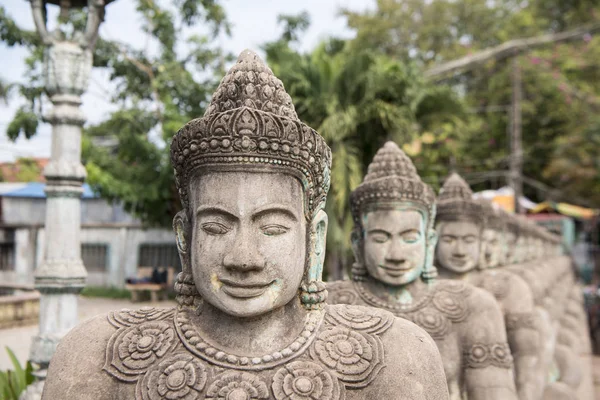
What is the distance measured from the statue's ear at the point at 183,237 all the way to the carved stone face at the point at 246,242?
13cm

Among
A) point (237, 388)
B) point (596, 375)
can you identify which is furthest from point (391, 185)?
point (596, 375)

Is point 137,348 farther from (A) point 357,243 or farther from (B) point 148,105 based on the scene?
(B) point 148,105

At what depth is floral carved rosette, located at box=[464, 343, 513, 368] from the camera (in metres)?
4.15

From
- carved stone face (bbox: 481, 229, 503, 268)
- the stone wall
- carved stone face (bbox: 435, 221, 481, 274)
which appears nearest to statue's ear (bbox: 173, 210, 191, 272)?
carved stone face (bbox: 435, 221, 481, 274)

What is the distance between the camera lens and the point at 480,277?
6.07 meters

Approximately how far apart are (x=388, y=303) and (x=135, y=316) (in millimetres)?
1983

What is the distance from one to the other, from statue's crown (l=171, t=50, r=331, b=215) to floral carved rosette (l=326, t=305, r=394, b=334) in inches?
18.9

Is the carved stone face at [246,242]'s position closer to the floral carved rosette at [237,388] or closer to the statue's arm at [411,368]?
the floral carved rosette at [237,388]

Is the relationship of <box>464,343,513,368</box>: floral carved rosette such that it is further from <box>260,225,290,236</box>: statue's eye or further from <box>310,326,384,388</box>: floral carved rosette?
<box>260,225,290,236</box>: statue's eye

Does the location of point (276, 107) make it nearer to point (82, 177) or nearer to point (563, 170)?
point (82, 177)

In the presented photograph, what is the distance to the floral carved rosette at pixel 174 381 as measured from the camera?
226 cm

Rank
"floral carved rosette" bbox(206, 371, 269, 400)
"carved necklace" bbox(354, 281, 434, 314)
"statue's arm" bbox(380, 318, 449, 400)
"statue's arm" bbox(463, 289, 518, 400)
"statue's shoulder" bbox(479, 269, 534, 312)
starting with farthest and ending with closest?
1. "statue's shoulder" bbox(479, 269, 534, 312)
2. "statue's arm" bbox(463, 289, 518, 400)
3. "carved necklace" bbox(354, 281, 434, 314)
4. "statue's arm" bbox(380, 318, 449, 400)
5. "floral carved rosette" bbox(206, 371, 269, 400)

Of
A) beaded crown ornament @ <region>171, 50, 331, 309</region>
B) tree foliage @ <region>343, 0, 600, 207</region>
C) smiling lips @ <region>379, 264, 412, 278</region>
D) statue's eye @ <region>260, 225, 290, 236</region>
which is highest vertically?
tree foliage @ <region>343, 0, 600, 207</region>

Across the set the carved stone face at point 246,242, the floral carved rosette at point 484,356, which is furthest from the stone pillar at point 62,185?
the floral carved rosette at point 484,356
